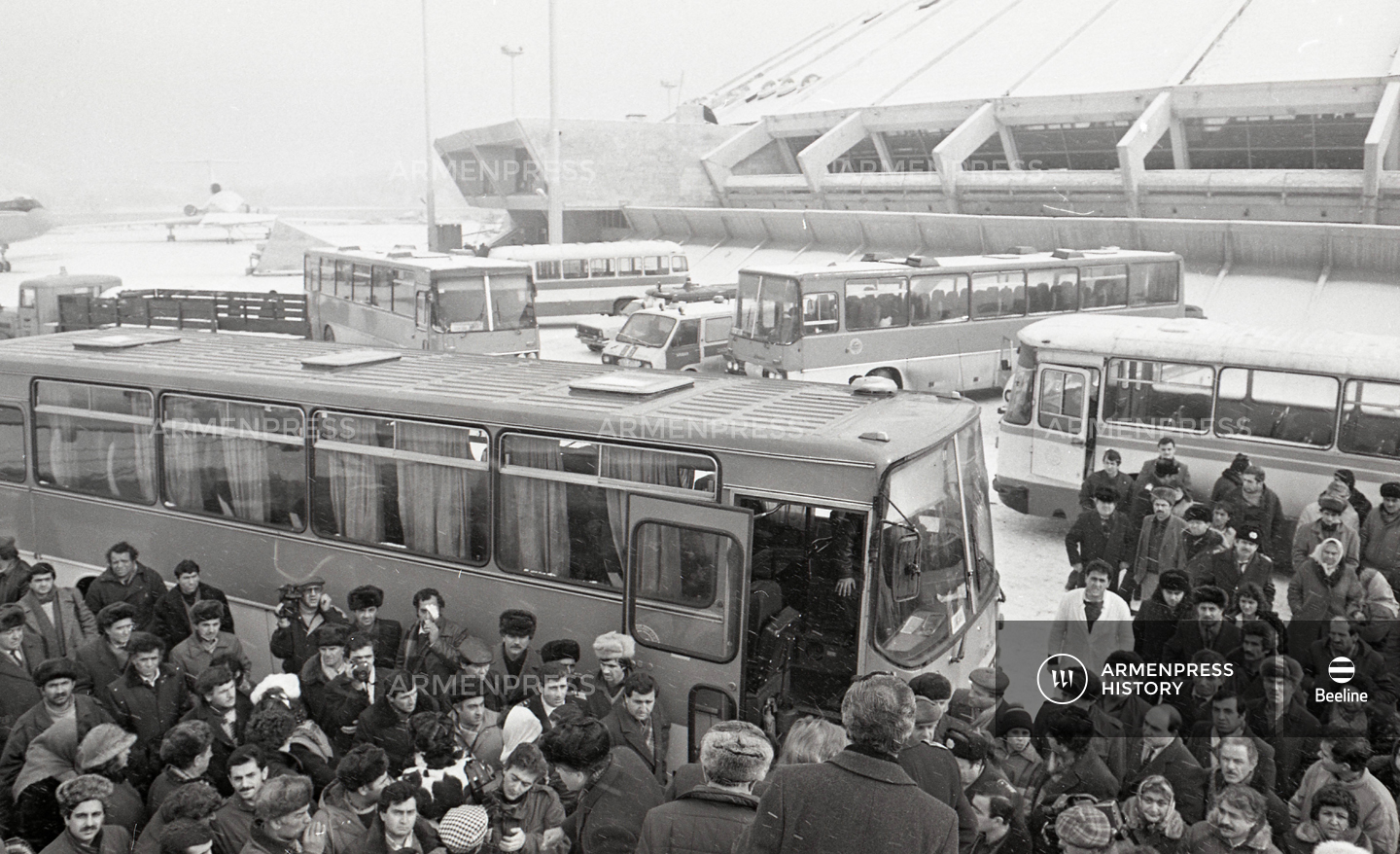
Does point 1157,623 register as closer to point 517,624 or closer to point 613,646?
point 613,646

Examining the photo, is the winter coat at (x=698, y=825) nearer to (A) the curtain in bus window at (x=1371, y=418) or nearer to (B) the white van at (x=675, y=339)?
(A) the curtain in bus window at (x=1371, y=418)

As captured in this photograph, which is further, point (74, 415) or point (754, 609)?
point (74, 415)

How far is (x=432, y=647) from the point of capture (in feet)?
22.1

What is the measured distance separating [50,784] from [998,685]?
5100mm

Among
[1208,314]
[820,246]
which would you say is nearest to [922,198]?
[820,246]

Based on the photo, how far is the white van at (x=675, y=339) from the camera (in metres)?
20.9

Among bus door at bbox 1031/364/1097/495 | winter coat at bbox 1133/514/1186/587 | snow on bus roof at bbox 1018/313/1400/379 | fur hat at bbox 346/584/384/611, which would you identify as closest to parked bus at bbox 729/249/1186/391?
bus door at bbox 1031/364/1097/495

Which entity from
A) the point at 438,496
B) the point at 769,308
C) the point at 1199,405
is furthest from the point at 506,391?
the point at 769,308

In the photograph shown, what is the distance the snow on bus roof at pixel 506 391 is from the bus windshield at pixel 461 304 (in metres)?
10.1

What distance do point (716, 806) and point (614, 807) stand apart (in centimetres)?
77

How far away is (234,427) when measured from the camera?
28.3 ft

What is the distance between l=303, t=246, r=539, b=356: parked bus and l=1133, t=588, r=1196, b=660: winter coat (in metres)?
15.6

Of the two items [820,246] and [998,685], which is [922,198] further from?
[998,685]

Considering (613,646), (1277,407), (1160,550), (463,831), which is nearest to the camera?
(463,831)
